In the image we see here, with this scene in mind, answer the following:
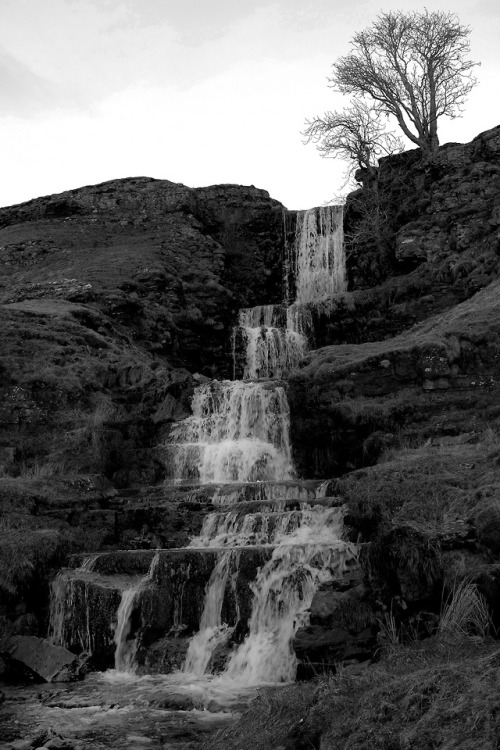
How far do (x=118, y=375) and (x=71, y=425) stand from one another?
2.69 metres

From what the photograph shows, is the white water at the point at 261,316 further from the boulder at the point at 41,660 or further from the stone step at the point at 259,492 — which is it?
the boulder at the point at 41,660

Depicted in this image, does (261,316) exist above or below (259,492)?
above

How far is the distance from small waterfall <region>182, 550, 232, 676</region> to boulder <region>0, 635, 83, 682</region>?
1.68 metres

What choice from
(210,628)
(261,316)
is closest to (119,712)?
(210,628)

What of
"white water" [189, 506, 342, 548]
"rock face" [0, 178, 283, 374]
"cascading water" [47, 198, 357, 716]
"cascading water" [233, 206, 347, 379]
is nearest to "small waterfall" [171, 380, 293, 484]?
"cascading water" [47, 198, 357, 716]

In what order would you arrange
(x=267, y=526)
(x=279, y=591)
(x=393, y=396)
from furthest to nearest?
(x=393, y=396), (x=267, y=526), (x=279, y=591)

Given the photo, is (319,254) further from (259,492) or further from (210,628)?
(210,628)

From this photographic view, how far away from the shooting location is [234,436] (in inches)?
712

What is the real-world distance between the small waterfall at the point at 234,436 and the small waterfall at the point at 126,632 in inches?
223

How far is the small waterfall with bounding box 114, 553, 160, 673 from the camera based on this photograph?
10789mm

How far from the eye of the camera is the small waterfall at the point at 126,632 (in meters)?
10.8

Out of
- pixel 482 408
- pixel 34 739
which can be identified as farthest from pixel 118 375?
pixel 34 739

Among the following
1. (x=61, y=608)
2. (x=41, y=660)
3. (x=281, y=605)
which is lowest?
(x=41, y=660)

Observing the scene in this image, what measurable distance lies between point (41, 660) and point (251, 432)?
8527 millimetres
